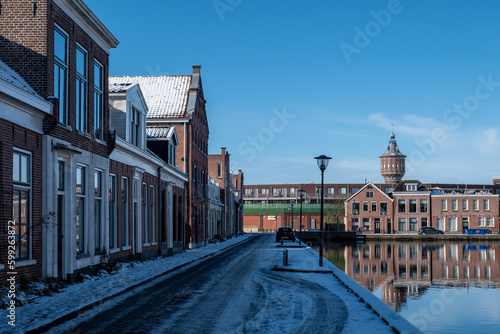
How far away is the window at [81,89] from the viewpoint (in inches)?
706

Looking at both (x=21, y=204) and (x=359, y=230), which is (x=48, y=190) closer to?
(x=21, y=204)

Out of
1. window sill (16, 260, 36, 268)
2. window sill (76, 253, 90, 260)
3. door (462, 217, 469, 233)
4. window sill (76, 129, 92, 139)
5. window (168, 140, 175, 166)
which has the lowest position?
door (462, 217, 469, 233)

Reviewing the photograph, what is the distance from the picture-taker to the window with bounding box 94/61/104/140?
19.9 m

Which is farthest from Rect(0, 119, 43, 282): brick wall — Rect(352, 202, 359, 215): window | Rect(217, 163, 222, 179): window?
Rect(352, 202, 359, 215): window

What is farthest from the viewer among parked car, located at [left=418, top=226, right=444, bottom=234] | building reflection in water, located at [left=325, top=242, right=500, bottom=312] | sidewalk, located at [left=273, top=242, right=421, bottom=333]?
parked car, located at [left=418, top=226, right=444, bottom=234]

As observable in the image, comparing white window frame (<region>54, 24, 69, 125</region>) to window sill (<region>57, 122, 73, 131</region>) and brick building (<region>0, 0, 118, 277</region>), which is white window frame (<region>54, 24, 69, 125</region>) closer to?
brick building (<region>0, 0, 118, 277</region>)

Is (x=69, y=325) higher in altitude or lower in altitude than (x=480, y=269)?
higher

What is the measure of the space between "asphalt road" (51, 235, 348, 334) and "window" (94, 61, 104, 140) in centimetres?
580

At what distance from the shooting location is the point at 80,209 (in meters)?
18.1

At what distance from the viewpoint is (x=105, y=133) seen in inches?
817

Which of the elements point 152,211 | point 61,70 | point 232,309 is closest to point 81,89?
point 61,70

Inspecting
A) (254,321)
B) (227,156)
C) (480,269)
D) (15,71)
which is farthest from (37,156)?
(227,156)

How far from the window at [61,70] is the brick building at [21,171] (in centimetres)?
122

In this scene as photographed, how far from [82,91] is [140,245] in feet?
31.5
